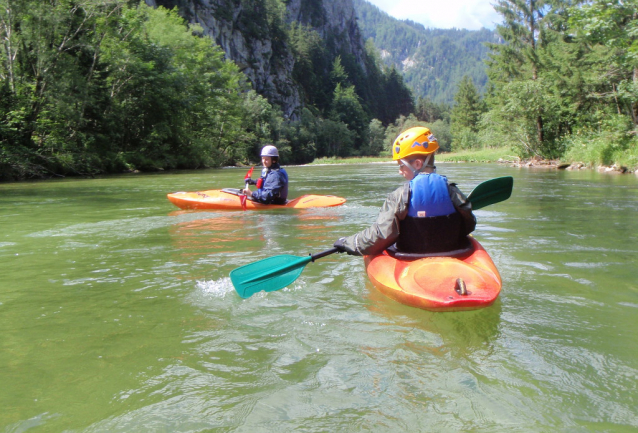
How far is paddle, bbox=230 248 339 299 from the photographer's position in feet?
11.3

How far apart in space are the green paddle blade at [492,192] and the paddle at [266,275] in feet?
4.62

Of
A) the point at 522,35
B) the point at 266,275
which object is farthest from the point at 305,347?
the point at 522,35

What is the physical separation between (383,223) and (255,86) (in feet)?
193

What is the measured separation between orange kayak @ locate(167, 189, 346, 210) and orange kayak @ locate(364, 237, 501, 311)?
505 centimetres

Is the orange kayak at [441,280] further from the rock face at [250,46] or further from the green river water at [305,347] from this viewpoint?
the rock face at [250,46]

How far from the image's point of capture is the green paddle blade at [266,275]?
3.44 metres

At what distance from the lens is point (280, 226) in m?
6.97

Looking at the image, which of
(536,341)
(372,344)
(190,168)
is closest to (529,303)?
(536,341)

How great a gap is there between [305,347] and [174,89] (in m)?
24.7

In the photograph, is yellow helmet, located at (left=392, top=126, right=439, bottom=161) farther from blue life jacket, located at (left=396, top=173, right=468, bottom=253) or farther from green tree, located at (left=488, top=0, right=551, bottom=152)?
green tree, located at (left=488, top=0, right=551, bottom=152)

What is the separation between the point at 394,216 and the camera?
3.36 metres

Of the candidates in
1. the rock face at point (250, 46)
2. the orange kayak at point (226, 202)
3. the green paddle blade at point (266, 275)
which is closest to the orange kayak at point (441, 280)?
the green paddle blade at point (266, 275)

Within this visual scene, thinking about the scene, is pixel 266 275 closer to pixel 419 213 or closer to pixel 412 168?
pixel 419 213

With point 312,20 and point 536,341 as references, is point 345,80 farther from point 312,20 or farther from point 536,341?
point 536,341
